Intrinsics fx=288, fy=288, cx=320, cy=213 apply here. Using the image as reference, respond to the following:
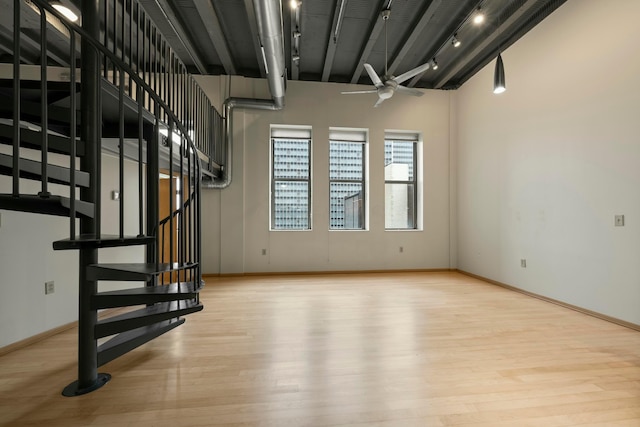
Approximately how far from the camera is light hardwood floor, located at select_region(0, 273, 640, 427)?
1745mm

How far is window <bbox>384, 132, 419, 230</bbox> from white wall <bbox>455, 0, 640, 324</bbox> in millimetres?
1356

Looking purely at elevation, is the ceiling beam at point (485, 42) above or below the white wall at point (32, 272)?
above

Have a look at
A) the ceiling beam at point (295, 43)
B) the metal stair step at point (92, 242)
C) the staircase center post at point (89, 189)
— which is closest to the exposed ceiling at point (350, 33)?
the ceiling beam at point (295, 43)

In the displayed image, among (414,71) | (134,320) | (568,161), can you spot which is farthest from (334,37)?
(134,320)

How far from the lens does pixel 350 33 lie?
454 centimetres

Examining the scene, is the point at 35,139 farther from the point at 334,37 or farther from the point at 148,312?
the point at 334,37

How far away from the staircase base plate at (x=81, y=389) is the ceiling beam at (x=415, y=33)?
520 centimetres

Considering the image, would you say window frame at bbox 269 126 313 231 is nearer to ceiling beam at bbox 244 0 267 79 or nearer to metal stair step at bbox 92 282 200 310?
ceiling beam at bbox 244 0 267 79

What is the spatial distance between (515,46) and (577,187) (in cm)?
252

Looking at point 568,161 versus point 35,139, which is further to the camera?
point 568,161

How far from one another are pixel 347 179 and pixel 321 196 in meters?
0.74

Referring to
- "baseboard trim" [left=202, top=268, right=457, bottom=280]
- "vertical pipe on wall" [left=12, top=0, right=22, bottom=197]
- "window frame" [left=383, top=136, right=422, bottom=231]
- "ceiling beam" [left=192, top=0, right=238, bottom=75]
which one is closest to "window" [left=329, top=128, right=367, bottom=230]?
"window frame" [left=383, top=136, right=422, bottom=231]

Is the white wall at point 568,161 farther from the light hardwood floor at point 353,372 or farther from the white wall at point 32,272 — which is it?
the white wall at point 32,272

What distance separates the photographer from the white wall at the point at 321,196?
5.70 m
